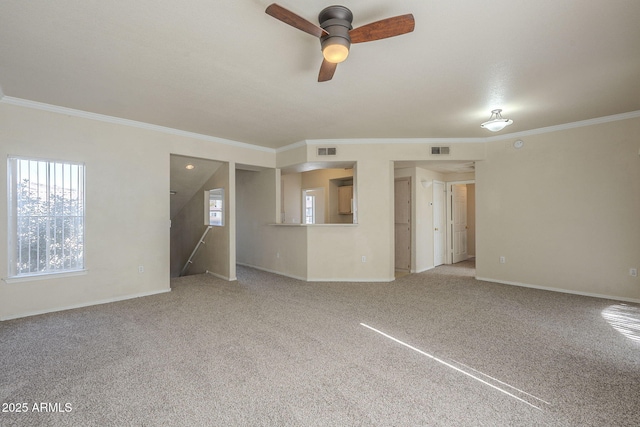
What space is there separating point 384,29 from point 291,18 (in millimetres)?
597

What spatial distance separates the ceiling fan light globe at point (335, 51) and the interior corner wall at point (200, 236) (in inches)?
147

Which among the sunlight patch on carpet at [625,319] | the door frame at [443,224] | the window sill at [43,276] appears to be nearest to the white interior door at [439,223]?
the door frame at [443,224]

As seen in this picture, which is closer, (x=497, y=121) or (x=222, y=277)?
(x=497, y=121)

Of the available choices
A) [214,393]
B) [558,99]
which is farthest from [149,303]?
[558,99]

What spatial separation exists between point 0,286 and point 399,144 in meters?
5.76

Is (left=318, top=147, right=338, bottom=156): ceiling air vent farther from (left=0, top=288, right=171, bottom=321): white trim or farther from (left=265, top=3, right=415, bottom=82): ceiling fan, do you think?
(left=0, top=288, right=171, bottom=321): white trim

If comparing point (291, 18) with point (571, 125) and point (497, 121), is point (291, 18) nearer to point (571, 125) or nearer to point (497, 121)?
point (497, 121)

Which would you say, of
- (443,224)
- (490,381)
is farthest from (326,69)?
(443,224)

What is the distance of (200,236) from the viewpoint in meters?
6.65

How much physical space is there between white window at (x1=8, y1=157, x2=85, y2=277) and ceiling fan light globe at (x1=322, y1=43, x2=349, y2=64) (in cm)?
370

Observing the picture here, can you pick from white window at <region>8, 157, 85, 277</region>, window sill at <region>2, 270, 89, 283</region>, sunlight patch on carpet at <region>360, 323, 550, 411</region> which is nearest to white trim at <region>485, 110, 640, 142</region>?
sunlight patch on carpet at <region>360, 323, 550, 411</region>

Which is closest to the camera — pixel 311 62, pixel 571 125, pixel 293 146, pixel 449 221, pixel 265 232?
pixel 311 62

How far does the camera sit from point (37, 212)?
3596 mm

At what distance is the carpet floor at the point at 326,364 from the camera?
1.78 metres
